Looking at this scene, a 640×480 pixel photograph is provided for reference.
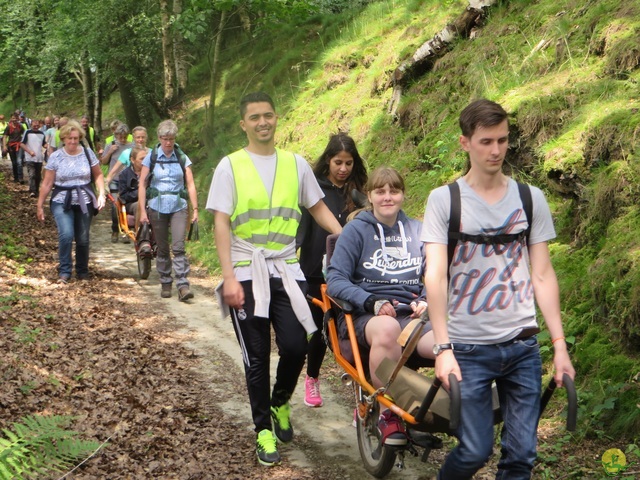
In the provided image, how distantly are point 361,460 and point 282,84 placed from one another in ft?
51.3

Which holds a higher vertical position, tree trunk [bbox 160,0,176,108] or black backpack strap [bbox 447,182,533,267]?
tree trunk [bbox 160,0,176,108]

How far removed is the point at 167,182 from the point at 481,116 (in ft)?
26.0

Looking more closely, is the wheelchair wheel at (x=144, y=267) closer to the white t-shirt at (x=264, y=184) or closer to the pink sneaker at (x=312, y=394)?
the pink sneaker at (x=312, y=394)

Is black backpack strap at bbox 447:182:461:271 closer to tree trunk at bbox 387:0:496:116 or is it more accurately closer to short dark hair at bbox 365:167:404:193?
short dark hair at bbox 365:167:404:193

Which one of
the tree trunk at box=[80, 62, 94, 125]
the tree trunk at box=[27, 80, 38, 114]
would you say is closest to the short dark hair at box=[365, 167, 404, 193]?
the tree trunk at box=[80, 62, 94, 125]

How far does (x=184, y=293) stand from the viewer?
37.2 feet

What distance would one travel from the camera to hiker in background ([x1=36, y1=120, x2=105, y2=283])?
11453 millimetres

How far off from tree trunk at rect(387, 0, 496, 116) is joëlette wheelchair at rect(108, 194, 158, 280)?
Result: 14.4 ft

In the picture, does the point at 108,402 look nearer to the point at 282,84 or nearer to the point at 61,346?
the point at 61,346

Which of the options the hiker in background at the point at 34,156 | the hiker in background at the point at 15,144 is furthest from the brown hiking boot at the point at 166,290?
the hiker in background at the point at 15,144

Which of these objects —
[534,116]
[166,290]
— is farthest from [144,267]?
[534,116]

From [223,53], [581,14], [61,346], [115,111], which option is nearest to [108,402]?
[61,346]

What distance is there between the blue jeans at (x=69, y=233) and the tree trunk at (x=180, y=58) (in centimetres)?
1162

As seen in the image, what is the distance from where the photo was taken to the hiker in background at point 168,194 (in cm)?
1114
